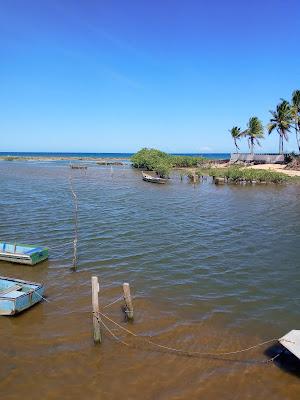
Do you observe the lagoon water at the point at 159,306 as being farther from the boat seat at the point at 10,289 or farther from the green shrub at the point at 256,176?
the green shrub at the point at 256,176

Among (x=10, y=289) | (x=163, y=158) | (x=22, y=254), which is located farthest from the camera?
(x=163, y=158)

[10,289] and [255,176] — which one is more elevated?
[255,176]

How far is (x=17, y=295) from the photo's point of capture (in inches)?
498

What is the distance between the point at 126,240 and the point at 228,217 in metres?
11.4

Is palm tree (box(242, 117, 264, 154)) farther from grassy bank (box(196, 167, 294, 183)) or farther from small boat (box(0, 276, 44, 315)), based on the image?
small boat (box(0, 276, 44, 315))

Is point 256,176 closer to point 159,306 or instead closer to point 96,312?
point 159,306

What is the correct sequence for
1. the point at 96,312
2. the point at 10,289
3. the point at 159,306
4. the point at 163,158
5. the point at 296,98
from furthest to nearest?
1. the point at 163,158
2. the point at 296,98
3. the point at 159,306
4. the point at 10,289
5. the point at 96,312

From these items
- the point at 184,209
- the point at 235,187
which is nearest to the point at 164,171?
the point at 235,187

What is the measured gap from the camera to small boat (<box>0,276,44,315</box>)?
1241 centimetres

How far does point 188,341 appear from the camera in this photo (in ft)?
37.8

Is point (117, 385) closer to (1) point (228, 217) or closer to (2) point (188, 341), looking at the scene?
(2) point (188, 341)

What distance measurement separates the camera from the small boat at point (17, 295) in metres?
12.4

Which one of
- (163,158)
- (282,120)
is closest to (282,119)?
(282,120)

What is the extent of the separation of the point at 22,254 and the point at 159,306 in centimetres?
751
